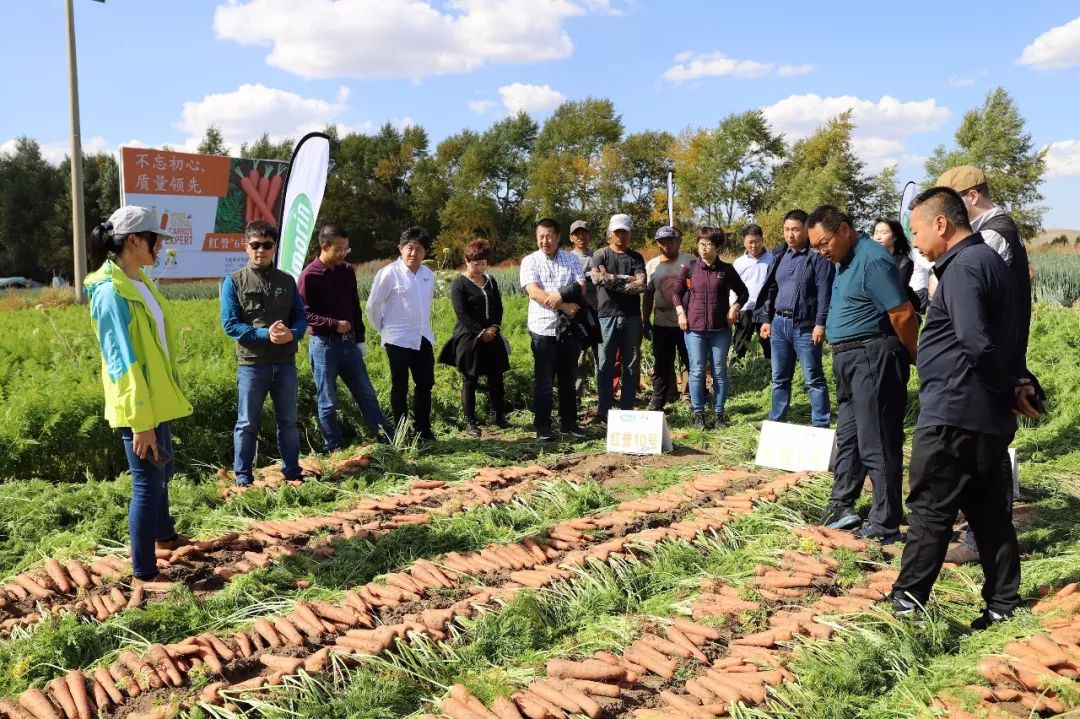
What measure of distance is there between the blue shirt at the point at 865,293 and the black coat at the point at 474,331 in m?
3.43

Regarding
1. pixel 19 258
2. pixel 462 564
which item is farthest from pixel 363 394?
pixel 19 258

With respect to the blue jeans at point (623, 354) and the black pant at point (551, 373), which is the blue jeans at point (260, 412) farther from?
the blue jeans at point (623, 354)

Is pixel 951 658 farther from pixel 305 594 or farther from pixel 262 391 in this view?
pixel 262 391

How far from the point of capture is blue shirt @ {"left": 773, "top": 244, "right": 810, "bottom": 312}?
6.45 metres

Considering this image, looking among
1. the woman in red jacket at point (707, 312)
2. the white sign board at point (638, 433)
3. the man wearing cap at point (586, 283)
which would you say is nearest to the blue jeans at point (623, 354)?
the man wearing cap at point (586, 283)

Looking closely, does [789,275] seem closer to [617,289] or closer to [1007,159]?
[617,289]

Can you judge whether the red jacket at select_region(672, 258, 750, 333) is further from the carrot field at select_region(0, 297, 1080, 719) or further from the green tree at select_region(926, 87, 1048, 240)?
the green tree at select_region(926, 87, 1048, 240)

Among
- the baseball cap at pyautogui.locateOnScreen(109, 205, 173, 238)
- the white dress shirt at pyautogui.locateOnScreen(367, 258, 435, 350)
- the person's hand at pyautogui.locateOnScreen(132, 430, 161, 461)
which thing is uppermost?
the baseball cap at pyautogui.locateOnScreen(109, 205, 173, 238)

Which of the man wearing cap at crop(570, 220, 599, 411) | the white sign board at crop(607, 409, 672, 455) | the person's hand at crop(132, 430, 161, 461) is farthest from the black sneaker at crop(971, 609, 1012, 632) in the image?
the man wearing cap at crop(570, 220, 599, 411)

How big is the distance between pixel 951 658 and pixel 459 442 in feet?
14.4

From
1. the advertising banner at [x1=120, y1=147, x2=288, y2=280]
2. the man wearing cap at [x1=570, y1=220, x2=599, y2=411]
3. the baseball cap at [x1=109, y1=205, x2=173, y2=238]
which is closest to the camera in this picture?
the baseball cap at [x1=109, y1=205, x2=173, y2=238]

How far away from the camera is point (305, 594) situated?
12.2ft

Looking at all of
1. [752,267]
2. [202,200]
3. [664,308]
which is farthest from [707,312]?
[202,200]

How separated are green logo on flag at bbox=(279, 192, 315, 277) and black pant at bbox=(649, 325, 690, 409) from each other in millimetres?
3472
